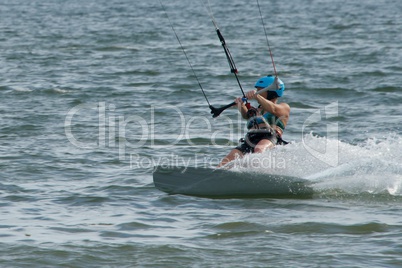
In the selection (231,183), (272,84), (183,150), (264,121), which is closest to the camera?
(231,183)

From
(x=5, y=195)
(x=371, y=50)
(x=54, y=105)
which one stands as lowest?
(x=5, y=195)

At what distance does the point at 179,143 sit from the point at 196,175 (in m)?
4.16

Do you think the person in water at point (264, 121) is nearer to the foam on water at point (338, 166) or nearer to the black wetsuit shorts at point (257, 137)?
the black wetsuit shorts at point (257, 137)

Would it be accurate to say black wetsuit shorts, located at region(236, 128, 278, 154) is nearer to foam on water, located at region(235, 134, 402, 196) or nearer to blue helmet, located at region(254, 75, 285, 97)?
foam on water, located at region(235, 134, 402, 196)

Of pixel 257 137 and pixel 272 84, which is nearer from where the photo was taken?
pixel 272 84

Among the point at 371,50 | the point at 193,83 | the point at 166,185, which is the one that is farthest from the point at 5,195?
the point at 371,50

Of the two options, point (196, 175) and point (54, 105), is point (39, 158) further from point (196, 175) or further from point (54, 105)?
point (54, 105)

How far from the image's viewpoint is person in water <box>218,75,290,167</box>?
1130 cm

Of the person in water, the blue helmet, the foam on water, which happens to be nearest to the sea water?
the foam on water

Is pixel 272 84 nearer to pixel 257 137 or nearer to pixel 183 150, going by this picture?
pixel 257 137

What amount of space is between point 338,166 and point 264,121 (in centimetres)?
121

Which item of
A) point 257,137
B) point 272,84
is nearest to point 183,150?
point 257,137

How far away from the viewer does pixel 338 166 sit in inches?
438

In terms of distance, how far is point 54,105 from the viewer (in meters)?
19.2
